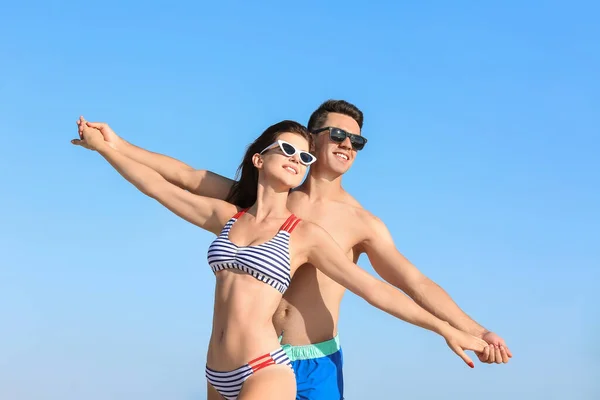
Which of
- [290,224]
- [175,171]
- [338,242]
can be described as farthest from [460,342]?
[175,171]

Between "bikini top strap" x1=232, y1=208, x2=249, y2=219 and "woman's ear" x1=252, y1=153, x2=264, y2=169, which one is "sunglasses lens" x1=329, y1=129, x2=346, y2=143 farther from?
"bikini top strap" x1=232, y1=208, x2=249, y2=219

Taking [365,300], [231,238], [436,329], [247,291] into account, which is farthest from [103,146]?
[436,329]

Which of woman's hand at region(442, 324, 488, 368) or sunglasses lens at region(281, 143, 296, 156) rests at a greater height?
sunglasses lens at region(281, 143, 296, 156)

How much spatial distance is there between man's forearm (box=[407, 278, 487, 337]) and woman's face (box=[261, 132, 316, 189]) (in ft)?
5.65

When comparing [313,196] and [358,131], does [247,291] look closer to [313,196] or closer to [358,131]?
[313,196]

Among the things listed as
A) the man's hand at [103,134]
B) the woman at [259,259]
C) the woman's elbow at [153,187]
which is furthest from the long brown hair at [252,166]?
the man's hand at [103,134]

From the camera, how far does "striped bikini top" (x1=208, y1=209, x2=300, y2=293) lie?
Result: 648 cm

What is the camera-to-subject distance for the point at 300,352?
294 inches

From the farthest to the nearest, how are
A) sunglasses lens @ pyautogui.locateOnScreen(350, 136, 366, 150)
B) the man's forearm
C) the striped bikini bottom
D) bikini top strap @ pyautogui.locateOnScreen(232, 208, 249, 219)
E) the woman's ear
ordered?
1. sunglasses lens @ pyautogui.locateOnScreen(350, 136, 366, 150)
2. the man's forearm
3. the woman's ear
4. bikini top strap @ pyautogui.locateOnScreen(232, 208, 249, 219)
5. the striped bikini bottom

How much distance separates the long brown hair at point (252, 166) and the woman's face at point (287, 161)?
11 cm

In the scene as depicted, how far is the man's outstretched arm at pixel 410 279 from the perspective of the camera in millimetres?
7715

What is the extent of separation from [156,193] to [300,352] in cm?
189

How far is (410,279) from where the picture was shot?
25.6 ft

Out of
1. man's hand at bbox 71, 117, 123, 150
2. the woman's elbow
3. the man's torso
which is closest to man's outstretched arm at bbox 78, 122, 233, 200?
man's hand at bbox 71, 117, 123, 150
